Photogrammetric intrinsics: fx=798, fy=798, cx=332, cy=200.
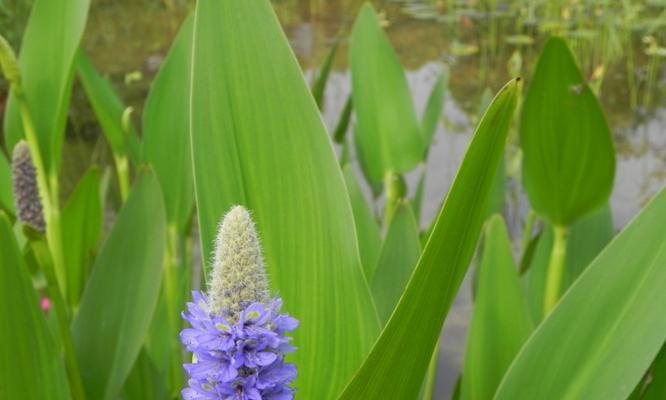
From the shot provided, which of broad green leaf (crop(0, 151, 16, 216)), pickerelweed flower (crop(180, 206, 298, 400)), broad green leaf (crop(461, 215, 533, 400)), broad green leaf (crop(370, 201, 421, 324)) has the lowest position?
broad green leaf (crop(461, 215, 533, 400))

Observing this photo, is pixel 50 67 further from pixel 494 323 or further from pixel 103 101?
pixel 494 323

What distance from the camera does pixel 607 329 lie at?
0.79 metres

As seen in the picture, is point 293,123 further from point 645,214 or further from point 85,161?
point 85,161

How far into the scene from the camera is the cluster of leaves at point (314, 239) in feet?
2.38

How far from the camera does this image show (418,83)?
14.9ft

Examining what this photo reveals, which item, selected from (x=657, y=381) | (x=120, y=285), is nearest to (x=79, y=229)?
(x=120, y=285)

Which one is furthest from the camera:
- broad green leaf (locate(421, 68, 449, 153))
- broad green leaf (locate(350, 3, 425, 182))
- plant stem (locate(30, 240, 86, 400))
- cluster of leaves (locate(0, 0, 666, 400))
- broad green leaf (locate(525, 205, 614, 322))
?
broad green leaf (locate(421, 68, 449, 153))

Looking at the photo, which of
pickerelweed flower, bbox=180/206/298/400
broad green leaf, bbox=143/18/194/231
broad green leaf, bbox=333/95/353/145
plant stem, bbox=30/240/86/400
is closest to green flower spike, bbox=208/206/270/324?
pickerelweed flower, bbox=180/206/298/400

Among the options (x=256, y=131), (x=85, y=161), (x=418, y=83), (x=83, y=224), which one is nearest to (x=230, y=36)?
(x=256, y=131)

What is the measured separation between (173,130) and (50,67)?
27 cm

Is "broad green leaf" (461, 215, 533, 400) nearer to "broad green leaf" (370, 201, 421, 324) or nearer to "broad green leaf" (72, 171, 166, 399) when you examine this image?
"broad green leaf" (370, 201, 421, 324)

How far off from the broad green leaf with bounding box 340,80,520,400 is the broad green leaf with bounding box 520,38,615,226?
0.66m

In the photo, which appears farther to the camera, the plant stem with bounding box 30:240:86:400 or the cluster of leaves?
the plant stem with bounding box 30:240:86:400

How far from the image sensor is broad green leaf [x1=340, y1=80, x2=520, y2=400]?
1.93ft
